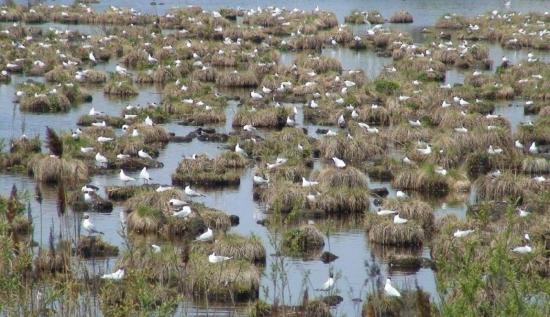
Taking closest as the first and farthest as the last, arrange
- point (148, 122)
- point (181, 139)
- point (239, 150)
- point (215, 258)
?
point (215, 258)
point (239, 150)
point (181, 139)
point (148, 122)

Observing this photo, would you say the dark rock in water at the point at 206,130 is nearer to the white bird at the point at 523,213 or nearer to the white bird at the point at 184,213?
the white bird at the point at 184,213

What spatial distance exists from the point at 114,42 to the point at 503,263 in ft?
155

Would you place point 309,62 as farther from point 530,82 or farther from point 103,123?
point 103,123

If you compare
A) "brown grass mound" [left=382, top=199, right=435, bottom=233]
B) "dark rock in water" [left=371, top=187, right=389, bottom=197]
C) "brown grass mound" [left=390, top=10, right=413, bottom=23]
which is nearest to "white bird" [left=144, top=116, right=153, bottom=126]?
"dark rock in water" [left=371, top=187, right=389, bottom=197]

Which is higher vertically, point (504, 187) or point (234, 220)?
point (234, 220)

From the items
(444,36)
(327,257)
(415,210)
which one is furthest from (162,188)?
(444,36)

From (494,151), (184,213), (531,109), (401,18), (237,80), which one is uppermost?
(184,213)

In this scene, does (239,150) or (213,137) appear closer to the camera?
(239,150)

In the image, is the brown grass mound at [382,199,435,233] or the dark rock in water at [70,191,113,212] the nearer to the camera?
the brown grass mound at [382,199,435,233]

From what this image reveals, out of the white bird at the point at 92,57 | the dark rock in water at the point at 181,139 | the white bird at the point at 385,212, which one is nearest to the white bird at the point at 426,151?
the white bird at the point at 385,212

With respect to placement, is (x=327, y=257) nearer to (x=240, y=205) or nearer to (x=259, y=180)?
(x=240, y=205)

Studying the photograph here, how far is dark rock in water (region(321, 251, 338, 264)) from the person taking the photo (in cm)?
2187

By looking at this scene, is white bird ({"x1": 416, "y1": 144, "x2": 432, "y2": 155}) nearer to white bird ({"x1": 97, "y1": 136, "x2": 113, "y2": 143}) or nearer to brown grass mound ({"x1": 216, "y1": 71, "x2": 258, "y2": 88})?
white bird ({"x1": 97, "y1": 136, "x2": 113, "y2": 143})

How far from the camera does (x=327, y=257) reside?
72.3 ft
